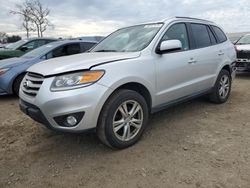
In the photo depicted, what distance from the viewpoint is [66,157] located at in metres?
3.60

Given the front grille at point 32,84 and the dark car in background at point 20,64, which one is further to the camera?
the dark car in background at point 20,64

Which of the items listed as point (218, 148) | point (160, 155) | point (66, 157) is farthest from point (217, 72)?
point (66, 157)

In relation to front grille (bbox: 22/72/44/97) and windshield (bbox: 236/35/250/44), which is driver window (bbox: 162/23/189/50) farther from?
windshield (bbox: 236/35/250/44)

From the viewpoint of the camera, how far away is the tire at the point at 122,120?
3.46 m

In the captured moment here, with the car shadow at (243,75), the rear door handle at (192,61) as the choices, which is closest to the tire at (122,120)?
the rear door handle at (192,61)

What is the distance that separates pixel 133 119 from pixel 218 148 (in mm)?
1147

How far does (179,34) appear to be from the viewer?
→ 4.74 metres

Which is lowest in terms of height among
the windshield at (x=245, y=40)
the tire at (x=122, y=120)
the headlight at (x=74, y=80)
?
the tire at (x=122, y=120)

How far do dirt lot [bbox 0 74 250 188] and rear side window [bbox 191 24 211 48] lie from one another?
129cm

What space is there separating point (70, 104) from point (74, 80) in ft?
0.97

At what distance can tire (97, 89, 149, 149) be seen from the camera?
3.46m

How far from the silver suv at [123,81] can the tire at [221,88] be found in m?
0.37

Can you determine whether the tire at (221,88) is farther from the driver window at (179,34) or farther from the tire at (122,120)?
the tire at (122,120)

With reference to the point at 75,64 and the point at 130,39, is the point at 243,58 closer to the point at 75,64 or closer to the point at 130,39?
the point at 130,39
